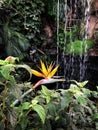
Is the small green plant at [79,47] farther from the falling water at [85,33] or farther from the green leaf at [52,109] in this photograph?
the green leaf at [52,109]

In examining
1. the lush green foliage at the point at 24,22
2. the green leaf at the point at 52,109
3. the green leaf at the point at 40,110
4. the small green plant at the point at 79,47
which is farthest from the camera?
the small green plant at the point at 79,47

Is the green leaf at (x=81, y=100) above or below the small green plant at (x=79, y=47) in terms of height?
above

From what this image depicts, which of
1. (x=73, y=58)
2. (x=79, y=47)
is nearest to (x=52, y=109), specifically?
(x=79, y=47)

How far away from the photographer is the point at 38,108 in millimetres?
1326

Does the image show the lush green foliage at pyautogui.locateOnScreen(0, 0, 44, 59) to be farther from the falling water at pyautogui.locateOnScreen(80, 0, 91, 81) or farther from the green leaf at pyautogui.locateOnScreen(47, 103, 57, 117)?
the green leaf at pyautogui.locateOnScreen(47, 103, 57, 117)

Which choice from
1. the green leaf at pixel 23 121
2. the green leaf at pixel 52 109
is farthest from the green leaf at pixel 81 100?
the green leaf at pixel 23 121

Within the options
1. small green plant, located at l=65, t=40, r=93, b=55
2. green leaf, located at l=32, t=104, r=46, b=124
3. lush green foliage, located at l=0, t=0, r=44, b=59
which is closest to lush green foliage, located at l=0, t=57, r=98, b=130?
green leaf, located at l=32, t=104, r=46, b=124

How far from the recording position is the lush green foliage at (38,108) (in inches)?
A: 51.8

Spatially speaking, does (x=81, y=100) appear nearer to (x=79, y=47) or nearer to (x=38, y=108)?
(x=38, y=108)

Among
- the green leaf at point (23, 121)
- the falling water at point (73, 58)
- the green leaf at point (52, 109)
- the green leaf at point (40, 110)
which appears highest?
the green leaf at point (40, 110)

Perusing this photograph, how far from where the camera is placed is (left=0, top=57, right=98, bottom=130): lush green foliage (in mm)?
1316

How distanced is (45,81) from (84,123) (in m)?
0.35

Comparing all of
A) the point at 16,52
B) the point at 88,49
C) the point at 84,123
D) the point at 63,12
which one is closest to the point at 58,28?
the point at 63,12

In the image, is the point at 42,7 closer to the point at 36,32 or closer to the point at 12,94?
the point at 36,32
